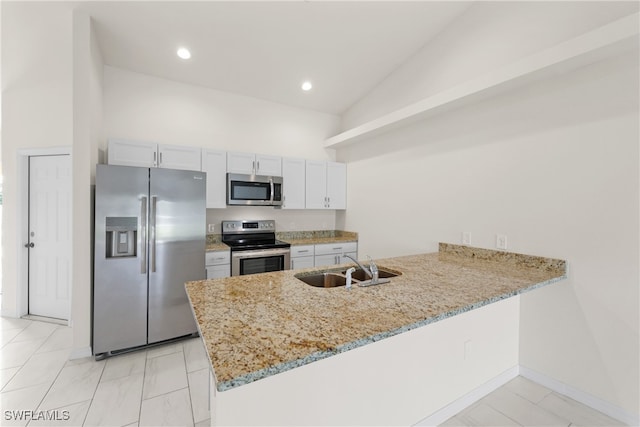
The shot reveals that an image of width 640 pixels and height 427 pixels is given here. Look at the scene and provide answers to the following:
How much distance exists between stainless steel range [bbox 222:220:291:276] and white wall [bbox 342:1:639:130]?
232cm

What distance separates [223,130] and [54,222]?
2405mm

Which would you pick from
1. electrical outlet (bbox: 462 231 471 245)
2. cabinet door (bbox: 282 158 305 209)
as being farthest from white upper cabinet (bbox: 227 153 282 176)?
electrical outlet (bbox: 462 231 471 245)

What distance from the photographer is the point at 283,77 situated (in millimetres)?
3666

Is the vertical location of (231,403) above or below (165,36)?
below

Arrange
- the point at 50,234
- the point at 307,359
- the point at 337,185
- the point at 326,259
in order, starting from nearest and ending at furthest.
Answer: the point at 307,359 < the point at 50,234 < the point at 326,259 < the point at 337,185

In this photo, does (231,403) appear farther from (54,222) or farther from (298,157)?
(54,222)

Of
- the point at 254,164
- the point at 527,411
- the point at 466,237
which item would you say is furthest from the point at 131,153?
the point at 527,411

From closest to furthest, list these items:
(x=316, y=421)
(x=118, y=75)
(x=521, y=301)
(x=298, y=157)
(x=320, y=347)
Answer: (x=320, y=347) → (x=316, y=421) → (x=521, y=301) → (x=118, y=75) → (x=298, y=157)

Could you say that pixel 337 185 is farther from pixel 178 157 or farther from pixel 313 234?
pixel 178 157

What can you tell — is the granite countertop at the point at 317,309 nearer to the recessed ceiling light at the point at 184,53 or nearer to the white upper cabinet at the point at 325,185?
the white upper cabinet at the point at 325,185

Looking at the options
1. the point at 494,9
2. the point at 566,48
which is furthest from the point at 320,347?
the point at 494,9

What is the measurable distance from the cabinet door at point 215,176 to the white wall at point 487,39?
226 centimetres

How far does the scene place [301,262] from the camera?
3.81 meters

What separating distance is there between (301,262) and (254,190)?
1.15m
